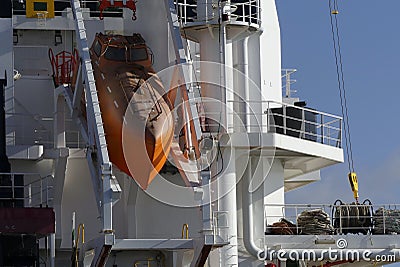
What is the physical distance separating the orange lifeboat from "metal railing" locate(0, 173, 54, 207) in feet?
6.87

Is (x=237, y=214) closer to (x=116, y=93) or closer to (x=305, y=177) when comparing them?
(x=116, y=93)

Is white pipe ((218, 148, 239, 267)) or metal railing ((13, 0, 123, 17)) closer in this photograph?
white pipe ((218, 148, 239, 267))

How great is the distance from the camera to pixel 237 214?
3444 centimetres

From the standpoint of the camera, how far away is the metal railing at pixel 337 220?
3478cm

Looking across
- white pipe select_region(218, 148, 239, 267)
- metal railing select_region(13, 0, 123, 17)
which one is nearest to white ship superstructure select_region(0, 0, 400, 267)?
white pipe select_region(218, 148, 239, 267)

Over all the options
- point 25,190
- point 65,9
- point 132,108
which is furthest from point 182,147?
point 65,9

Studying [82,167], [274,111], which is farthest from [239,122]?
[82,167]

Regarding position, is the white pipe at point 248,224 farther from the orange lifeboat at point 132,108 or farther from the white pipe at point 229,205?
the orange lifeboat at point 132,108

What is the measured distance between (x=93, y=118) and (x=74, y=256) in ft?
10.0

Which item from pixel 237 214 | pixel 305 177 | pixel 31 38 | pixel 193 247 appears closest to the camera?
pixel 193 247

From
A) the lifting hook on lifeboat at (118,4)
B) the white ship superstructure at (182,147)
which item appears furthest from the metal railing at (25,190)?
the lifting hook on lifeboat at (118,4)

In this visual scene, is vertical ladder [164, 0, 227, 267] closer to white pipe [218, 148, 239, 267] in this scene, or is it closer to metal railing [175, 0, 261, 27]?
metal railing [175, 0, 261, 27]

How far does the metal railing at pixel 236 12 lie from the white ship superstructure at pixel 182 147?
44 mm

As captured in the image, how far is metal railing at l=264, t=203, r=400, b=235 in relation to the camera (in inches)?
1369
